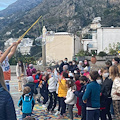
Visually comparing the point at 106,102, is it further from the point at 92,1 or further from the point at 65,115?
the point at 92,1

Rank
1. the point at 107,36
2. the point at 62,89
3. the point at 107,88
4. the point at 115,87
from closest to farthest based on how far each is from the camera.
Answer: the point at 115,87 → the point at 107,88 → the point at 62,89 → the point at 107,36

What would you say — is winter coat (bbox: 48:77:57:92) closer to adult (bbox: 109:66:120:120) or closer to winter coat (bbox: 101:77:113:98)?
winter coat (bbox: 101:77:113:98)

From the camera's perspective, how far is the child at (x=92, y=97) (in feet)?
18.7

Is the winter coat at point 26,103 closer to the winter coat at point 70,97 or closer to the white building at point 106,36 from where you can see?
the winter coat at point 70,97

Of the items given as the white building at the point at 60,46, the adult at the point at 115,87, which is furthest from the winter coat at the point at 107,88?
the white building at the point at 60,46

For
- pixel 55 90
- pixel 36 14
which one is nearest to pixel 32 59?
pixel 55 90

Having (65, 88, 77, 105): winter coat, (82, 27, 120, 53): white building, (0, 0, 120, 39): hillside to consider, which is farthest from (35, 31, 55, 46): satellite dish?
(0, 0, 120, 39): hillside

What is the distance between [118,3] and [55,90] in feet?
523

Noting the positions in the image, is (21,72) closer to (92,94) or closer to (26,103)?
(26,103)

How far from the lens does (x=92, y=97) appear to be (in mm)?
→ 5781

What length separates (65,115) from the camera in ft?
27.1

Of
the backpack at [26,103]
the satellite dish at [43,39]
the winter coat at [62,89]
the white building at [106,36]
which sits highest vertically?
the white building at [106,36]

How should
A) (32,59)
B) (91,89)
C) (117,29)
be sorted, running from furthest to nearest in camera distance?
(117,29)
(32,59)
(91,89)

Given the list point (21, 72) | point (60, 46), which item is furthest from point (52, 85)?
point (60, 46)
